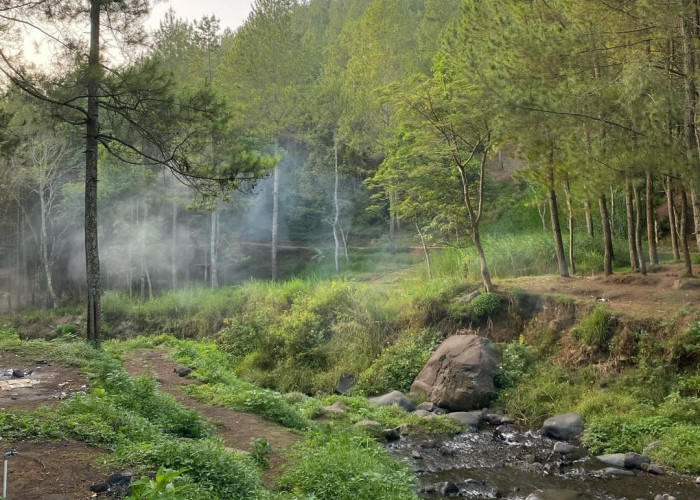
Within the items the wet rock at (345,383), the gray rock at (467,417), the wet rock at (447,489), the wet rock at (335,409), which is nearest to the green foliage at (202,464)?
the wet rock at (447,489)

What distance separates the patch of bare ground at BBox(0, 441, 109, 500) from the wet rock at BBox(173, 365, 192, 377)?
6521mm

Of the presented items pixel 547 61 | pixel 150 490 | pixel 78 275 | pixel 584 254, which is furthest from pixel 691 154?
pixel 78 275

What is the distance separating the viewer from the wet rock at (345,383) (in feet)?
48.6

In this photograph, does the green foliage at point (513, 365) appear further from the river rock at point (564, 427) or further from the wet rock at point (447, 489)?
the wet rock at point (447, 489)

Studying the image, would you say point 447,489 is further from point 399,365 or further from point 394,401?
point 399,365

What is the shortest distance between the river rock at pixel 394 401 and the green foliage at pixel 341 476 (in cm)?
487

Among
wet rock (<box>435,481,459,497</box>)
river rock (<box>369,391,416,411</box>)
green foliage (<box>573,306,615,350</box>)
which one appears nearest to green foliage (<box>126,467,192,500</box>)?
wet rock (<box>435,481,459,497</box>)

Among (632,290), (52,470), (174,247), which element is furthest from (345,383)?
(174,247)

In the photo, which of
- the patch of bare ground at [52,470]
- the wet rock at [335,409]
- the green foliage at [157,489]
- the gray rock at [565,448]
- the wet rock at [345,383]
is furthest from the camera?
the wet rock at [345,383]

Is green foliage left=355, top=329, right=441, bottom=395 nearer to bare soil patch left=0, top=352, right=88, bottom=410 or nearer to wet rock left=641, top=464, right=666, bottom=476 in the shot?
wet rock left=641, top=464, right=666, bottom=476

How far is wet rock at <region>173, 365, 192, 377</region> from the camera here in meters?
12.6

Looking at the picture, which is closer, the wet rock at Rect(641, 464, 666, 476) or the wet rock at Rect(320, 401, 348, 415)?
the wet rock at Rect(641, 464, 666, 476)

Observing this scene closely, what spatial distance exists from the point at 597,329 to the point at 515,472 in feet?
15.6

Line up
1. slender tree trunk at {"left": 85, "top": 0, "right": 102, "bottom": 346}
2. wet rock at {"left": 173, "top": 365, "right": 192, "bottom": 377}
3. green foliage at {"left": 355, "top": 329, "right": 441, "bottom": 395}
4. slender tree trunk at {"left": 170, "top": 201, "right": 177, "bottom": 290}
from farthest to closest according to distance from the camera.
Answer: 1. slender tree trunk at {"left": 170, "top": 201, "right": 177, "bottom": 290}
2. green foliage at {"left": 355, "top": 329, "right": 441, "bottom": 395}
3. wet rock at {"left": 173, "top": 365, "right": 192, "bottom": 377}
4. slender tree trunk at {"left": 85, "top": 0, "right": 102, "bottom": 346}
